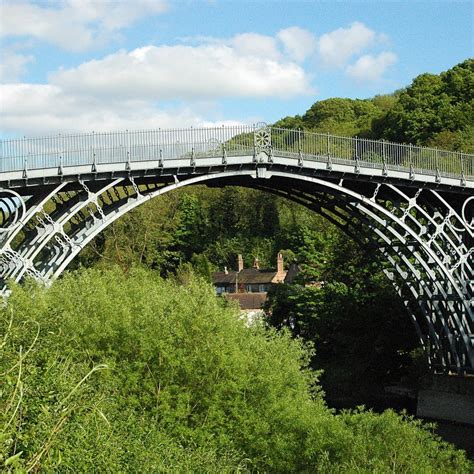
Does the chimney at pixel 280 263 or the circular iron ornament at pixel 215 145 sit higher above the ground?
the circular iron ornament at pixel 215 145

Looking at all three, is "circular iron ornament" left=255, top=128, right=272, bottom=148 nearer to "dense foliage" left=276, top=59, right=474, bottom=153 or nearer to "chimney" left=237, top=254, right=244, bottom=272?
"dense foliage" left=276, top=59, right=474, bottom=153

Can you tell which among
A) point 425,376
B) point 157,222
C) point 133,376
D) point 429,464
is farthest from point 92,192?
point 157,222

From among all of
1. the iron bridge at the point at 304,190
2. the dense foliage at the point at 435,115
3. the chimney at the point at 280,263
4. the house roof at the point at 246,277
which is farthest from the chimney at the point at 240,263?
the iron bridge at the point at 304,190

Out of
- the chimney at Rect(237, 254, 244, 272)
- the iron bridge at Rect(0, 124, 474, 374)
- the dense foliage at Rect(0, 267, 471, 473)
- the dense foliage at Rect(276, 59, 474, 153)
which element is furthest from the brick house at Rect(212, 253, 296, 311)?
the dense foliage at Rect(0, 267, 471, 473)

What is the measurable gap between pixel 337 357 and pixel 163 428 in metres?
20.6

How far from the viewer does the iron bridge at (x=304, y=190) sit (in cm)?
2659

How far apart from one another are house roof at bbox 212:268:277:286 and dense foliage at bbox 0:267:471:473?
164 ft

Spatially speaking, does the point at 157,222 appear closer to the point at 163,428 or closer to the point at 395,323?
the point at 395,323

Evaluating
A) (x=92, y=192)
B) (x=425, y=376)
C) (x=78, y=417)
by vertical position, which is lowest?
(x=425, y=376)

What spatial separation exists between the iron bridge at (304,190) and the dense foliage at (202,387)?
199cm

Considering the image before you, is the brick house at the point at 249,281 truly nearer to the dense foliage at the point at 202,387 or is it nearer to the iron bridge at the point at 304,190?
the iron bridge at the point at 304,190

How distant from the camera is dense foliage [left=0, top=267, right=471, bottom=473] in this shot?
21.1 m

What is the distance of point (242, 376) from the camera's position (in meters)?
25.1

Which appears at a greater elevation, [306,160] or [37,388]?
[306,160]
